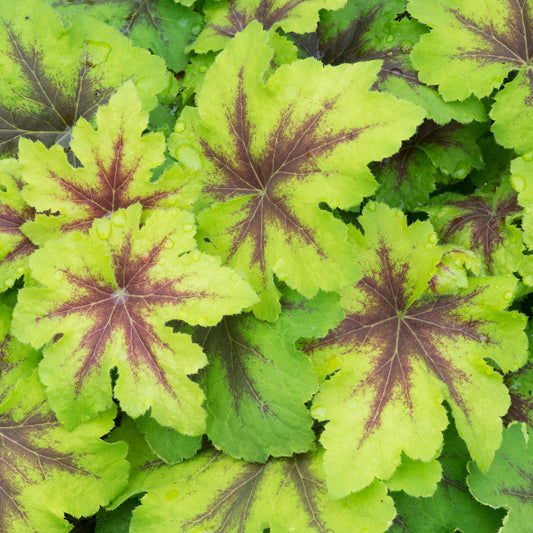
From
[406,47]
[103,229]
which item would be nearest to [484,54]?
[406,47]

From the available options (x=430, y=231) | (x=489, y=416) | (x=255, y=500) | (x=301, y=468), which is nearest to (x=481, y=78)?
(x=430, y=231)

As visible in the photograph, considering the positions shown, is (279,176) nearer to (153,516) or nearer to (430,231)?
(430,231)

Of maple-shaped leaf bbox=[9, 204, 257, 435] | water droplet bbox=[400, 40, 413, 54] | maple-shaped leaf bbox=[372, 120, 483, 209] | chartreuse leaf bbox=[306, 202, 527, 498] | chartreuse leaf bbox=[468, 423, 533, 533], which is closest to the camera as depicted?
A: maple-shaped leaf bbox=[9, 204, 257, 435]

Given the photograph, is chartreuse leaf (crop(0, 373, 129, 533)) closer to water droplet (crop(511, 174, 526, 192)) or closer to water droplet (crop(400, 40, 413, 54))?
water droplet (crop(511, 174, 526, 192))

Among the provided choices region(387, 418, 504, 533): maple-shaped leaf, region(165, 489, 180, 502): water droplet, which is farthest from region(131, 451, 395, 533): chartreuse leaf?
region(387, 418, 504, 533): maple-shaped leaf

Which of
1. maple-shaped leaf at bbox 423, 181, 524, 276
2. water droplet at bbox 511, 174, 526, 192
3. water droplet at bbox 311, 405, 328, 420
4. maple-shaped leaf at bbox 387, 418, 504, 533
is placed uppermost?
water droplet at bbox 511, 174, 526, 192

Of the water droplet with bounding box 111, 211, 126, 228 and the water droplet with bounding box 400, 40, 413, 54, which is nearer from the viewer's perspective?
the water droplet with bounding box 111, 211, 126, 228

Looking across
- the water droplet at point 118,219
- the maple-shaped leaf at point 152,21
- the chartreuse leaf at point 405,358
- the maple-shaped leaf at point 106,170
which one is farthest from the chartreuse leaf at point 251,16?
the water droplet at point 118,219
